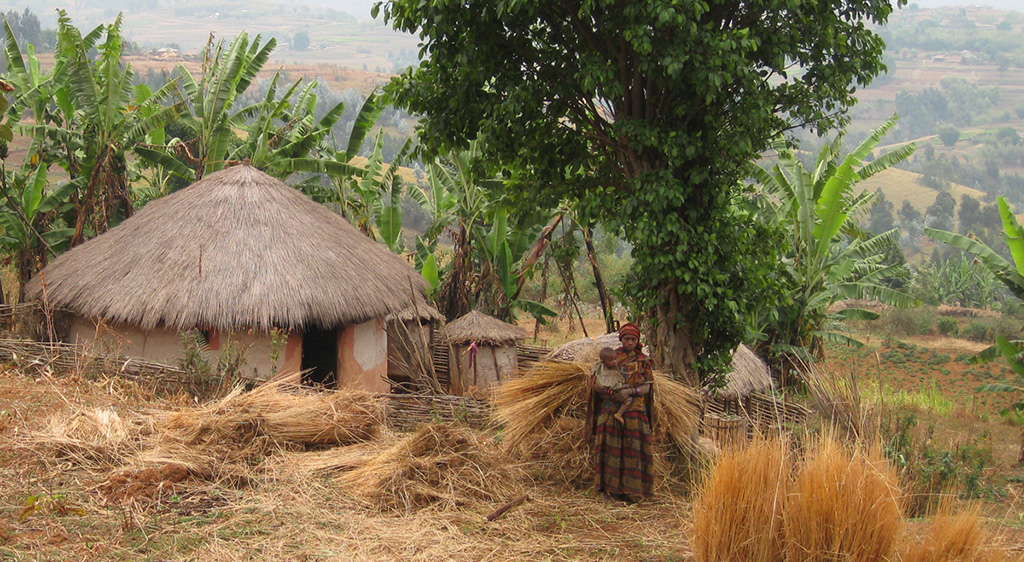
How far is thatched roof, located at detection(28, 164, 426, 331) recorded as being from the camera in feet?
29.7

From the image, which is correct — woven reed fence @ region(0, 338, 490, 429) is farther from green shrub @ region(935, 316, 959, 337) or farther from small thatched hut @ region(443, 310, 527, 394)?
green shrub @ region(935, 316, 959, 337)

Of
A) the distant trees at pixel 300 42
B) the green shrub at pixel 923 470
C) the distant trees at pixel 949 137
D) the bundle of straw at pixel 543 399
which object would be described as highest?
the distant trees at pixel 300 42

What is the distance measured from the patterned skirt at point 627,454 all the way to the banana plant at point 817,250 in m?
6.15

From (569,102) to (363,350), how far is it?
4.61 meters

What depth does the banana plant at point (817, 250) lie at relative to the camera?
11.5 m

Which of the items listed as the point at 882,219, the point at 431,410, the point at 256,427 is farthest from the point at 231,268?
the point at 882,219

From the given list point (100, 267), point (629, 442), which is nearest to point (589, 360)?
point (629, 442)

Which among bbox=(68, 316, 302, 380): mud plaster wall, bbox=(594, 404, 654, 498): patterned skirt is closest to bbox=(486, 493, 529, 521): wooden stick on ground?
bbox=(594, 404, 654, 498): patterned skirt

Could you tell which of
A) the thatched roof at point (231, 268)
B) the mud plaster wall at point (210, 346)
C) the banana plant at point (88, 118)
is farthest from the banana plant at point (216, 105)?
the mud plaster wall at point (210, 346)

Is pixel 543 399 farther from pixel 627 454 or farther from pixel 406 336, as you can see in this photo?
pixel 406 336

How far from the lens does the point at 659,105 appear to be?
22.9 ft

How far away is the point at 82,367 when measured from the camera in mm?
7934

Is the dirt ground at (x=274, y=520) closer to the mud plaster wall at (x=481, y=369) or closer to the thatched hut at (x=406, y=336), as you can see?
the thatched hut at (x=406, y=336)

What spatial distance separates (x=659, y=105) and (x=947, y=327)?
69.1ft
